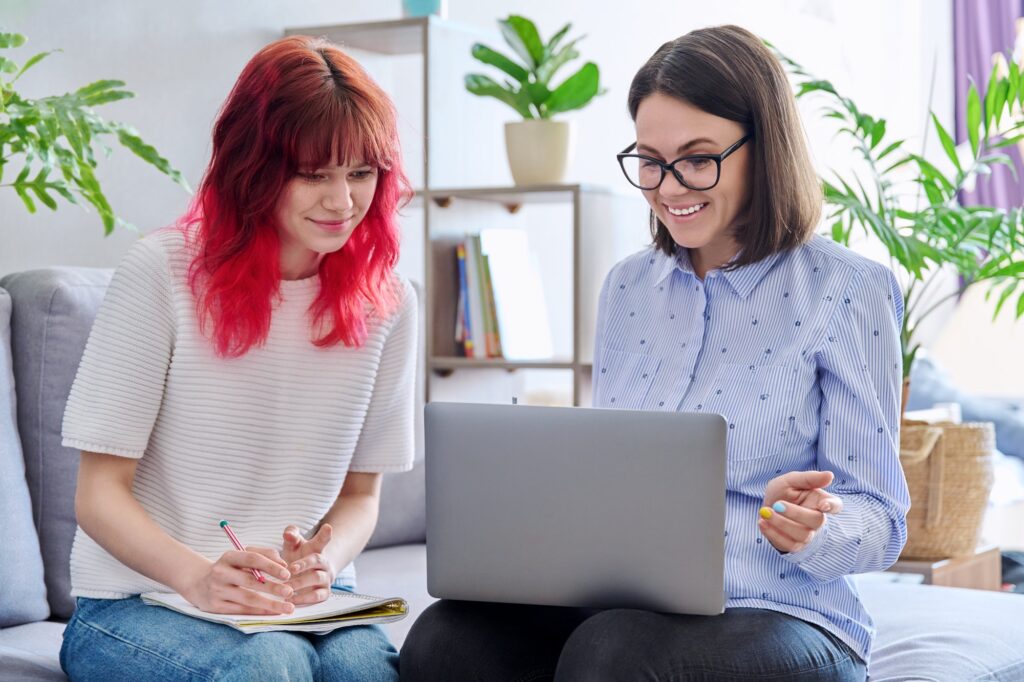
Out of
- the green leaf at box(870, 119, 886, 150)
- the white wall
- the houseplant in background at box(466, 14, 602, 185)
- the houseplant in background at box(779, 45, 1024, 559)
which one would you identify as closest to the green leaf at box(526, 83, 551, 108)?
the houseplant in background at box(466, 14, 602, 185)

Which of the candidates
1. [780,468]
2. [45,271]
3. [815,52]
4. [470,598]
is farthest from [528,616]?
[815,52]

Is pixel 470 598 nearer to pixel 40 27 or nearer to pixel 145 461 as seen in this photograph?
pixel 145 461

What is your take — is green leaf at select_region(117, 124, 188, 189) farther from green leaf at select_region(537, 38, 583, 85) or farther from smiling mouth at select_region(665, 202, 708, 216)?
green leaf at select_region(537, 38, 583, 85)

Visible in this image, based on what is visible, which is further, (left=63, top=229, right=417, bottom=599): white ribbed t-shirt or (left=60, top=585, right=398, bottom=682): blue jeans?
(left=63, top=229, right=417, bottom=599): white ribbed t-shirt

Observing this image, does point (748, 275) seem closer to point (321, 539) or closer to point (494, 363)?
point (321, 539)

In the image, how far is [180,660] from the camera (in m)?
1.29

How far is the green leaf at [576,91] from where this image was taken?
8.57ft

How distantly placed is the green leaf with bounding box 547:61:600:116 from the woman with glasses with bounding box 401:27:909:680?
1.10 meters

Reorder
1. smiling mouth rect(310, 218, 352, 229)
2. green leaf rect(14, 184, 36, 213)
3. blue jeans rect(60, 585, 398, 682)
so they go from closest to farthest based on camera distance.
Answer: blue jeans rect(60, 585, 398, 682)
smiling mouth rect(310, 218, 352, 229)
green leaf rect(14, 184, 36, 213)

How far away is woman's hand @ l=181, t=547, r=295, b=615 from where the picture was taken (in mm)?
1325

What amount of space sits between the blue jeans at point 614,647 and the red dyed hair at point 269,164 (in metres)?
0.40

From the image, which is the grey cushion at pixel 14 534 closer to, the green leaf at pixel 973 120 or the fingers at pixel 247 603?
the fingers at pixel 247 603

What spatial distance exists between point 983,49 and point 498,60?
394cm

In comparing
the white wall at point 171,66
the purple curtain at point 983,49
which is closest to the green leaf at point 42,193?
the white wall at point 171,66
